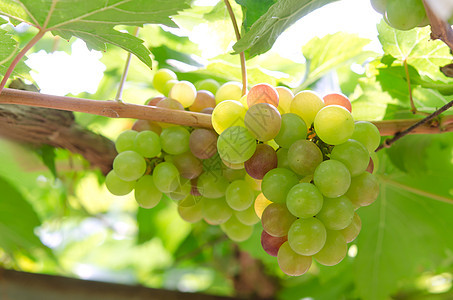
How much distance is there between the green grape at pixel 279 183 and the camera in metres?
0.48

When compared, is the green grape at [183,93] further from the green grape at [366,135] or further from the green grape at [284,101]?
the green grape at [366,135]

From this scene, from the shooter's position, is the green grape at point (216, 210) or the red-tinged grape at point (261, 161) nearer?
the red-tinged grape at point (261, 161)

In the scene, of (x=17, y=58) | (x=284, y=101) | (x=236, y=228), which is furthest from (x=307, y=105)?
(x=17, y=58)

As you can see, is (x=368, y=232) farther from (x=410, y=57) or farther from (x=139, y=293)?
(x=139, y=293)

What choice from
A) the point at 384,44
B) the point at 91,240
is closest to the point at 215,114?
the point at 384,44

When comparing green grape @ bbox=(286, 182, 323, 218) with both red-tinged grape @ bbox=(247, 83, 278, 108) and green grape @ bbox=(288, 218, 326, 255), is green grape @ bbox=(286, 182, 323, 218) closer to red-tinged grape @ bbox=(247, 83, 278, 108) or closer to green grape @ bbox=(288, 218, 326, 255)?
green grape @ bbox=(288, 218, 326, 255)

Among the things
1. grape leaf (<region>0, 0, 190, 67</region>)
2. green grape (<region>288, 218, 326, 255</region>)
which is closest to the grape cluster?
green grape (<region>288, 218, 326, 255</region>)

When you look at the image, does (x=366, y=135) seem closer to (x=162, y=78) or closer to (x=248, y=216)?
(x=248, y=216)

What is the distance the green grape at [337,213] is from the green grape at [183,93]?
26 centimetres

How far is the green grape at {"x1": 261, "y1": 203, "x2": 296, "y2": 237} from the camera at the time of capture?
0.49m

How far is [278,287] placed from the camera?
52.7 inches

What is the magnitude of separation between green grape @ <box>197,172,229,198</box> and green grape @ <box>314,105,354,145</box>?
0.17 metres

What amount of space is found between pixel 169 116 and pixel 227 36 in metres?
0.27

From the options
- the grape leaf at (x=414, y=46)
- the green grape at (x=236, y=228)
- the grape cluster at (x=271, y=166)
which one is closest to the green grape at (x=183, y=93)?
the grape cluster at (x=271, y=166)
